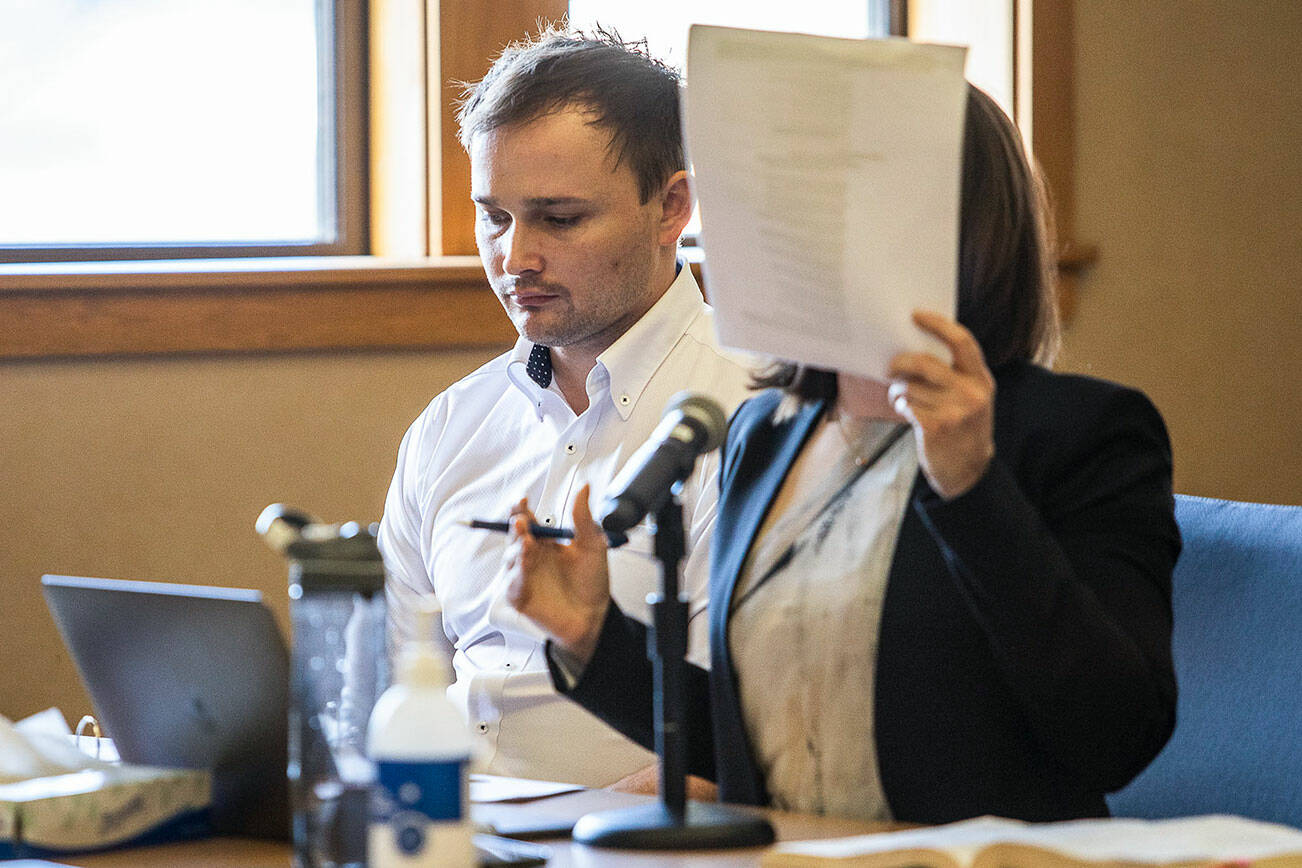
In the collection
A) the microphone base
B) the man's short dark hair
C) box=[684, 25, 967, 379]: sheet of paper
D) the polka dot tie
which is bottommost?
the microphone base

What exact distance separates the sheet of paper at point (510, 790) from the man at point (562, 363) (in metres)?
0.43

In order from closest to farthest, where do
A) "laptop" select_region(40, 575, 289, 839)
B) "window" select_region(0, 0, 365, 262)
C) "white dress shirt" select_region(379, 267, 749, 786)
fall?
"laptop" select_region(40, 575, 289, 839), "white dress shirt" select_region(379, 267, 749, 786), "window" select_region(0, 0, 365, 262)

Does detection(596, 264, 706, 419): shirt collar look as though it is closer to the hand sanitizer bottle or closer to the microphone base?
the microphone base

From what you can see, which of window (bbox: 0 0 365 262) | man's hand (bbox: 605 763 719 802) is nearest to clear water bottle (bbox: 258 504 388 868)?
man's hand (bbox: 605 763 719 802)

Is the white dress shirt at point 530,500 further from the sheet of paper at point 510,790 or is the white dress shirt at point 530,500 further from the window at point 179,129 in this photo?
the window at point 179,129

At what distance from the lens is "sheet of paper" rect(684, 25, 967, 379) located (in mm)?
1011

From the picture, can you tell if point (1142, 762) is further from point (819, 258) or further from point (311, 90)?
point (311, 90)

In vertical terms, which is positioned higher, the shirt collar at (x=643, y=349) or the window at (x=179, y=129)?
the window at (x=179, y=129)

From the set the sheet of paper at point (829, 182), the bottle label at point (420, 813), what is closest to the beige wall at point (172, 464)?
the sheet of paper at point (829, 182)

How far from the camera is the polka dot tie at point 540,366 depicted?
81.0 inches

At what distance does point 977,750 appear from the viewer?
50.4 inches

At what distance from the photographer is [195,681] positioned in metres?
1.14

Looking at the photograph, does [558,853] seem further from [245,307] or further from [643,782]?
[245,307]

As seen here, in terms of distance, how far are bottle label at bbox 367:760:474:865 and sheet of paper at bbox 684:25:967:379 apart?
370 millimetres
